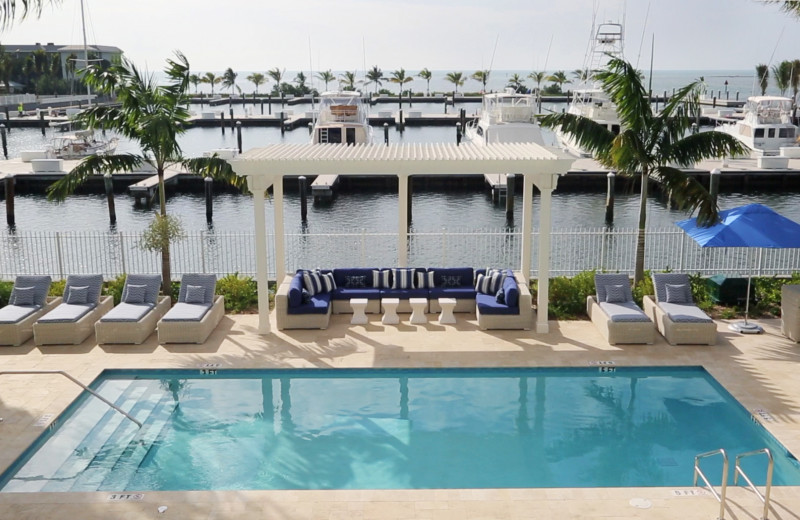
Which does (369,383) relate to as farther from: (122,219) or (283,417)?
(122,219)

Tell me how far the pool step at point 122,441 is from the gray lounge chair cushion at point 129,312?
1764 millimetres

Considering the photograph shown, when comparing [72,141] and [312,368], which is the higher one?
[72,141]

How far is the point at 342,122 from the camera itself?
4288 cm

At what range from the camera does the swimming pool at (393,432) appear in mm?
8820

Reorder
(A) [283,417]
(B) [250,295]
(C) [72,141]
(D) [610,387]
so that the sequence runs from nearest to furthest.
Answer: (A) [283,417] → (D) [610,387] → (B) [250,295] → (C) [72,141]

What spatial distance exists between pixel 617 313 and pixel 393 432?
16.5ft

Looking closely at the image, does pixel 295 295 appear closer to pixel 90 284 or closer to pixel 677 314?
pixel 90 284

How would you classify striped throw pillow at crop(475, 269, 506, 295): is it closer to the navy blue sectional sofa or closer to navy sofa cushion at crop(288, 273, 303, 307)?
the navy blue sectional sofa

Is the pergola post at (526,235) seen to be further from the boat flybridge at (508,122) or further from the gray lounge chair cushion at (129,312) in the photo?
the boat flybridge at (508,122)

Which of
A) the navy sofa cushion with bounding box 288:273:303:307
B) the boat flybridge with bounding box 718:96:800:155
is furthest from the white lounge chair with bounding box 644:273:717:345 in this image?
the boat flybridge with bounding box 718:96:800:155

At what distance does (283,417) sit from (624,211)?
85.6 ft

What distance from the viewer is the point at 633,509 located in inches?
308

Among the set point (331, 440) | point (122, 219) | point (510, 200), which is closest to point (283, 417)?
point (331, 440)

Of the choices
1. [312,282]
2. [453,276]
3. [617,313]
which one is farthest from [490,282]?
[312,282]
